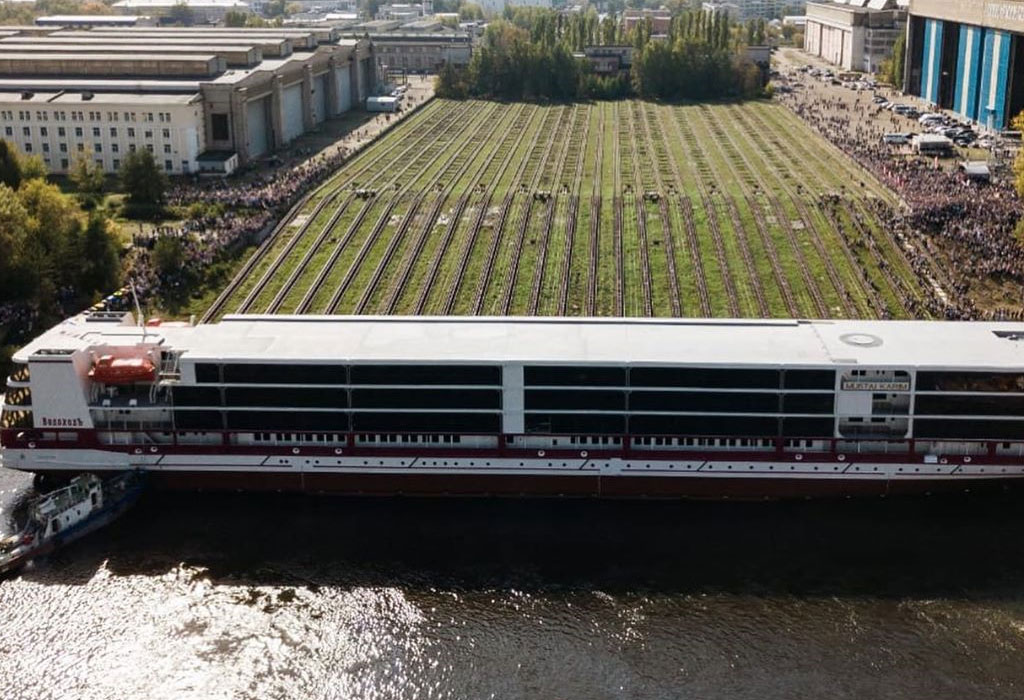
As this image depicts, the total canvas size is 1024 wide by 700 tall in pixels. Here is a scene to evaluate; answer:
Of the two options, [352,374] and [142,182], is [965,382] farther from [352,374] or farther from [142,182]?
[142,182]

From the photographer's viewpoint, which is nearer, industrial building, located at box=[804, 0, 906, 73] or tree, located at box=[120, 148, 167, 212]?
tree, located at box=[120, 148, 167, 212]

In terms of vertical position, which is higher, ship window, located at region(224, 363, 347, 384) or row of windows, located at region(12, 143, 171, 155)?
row of windows, located at region(12, 143, 171, 155)

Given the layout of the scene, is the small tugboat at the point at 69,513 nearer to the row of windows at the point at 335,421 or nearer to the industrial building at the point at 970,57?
the row of windows at the point at 335,421

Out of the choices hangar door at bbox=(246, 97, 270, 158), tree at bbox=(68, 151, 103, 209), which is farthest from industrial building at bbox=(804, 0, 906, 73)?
tree at bbox=(68, 151, 103, 209)

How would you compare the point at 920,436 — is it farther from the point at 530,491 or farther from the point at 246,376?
the point at 246,376

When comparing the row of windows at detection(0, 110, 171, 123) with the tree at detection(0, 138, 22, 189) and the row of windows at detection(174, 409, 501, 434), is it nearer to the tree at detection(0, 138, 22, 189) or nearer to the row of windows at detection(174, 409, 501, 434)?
the tree at detection(0, 138, 22, 189)

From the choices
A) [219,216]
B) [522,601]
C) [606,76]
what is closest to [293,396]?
[522,601]
